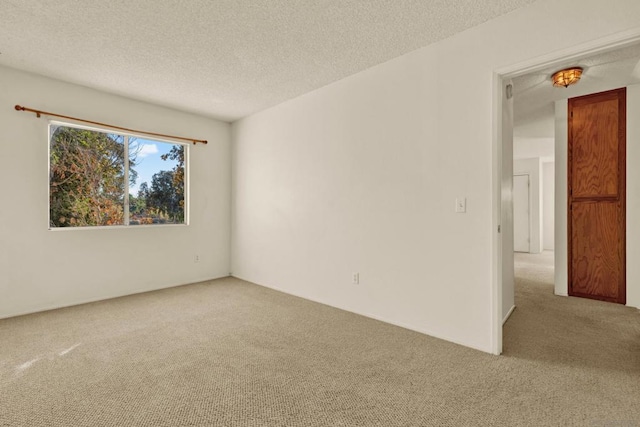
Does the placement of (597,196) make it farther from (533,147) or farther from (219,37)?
(219,37)

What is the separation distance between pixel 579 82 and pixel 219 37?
381 centimetres

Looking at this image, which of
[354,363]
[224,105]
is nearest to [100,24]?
[224,105]

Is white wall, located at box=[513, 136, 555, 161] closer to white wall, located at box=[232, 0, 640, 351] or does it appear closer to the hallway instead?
the hallway

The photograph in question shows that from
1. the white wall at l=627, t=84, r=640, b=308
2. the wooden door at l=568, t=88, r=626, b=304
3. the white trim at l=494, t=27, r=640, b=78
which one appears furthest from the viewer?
the wooden door at l=568, t=88, r=626, b=304

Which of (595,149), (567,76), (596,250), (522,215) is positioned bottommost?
(596,250)

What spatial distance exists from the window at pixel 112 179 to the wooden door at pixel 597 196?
530 centimetres

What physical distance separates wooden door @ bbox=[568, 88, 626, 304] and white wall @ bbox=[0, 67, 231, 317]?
4.98 metres

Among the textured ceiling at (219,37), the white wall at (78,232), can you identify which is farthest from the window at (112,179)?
the textured ceiling at (219,37)

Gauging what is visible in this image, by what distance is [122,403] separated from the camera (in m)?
1.71

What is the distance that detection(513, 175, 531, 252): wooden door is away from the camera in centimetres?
781

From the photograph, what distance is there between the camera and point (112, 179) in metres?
3.87

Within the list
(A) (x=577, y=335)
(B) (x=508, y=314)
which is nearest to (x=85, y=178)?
(B) (x=508, y=314)

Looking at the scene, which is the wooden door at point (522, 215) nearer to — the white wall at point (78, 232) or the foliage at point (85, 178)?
the white wall at point (78, 232)

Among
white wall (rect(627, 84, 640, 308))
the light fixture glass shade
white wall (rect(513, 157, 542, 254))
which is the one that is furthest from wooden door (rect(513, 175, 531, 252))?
the light fixture glass shade
